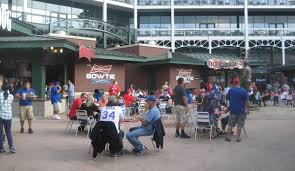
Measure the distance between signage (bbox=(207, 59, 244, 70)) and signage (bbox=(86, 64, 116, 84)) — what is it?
7897mm

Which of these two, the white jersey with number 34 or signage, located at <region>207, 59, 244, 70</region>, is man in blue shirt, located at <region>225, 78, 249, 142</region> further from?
signage, located at <region>207, 59, 244, 70</region>

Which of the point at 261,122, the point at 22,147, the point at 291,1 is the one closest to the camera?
the point at 22,147

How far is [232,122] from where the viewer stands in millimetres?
10477

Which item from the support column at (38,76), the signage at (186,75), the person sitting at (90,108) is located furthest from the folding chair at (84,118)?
the signage at (186,75)

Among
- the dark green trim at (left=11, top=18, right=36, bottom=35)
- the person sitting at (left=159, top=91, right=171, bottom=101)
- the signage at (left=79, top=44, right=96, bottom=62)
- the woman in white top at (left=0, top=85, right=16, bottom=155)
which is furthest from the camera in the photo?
the dark green trim at (left=11, top=18, right=36, bottom=35)

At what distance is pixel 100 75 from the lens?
23.9 m

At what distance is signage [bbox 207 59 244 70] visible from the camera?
28781mm

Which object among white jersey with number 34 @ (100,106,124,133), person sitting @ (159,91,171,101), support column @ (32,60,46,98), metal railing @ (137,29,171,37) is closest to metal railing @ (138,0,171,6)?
metal railing @ (137,29,171,37)

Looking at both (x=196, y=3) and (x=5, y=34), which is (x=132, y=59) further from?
(x=196, y=3)

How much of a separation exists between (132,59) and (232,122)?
617 inches

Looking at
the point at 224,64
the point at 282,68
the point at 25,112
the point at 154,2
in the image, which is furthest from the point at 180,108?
the point at 154,2

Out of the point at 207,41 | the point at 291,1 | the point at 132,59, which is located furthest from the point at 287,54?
the point at 132,59

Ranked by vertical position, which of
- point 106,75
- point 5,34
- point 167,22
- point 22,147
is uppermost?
point 167,22

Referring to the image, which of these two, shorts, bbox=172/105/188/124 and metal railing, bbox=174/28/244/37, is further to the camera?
metal railing, bbox=174/28/244/37
